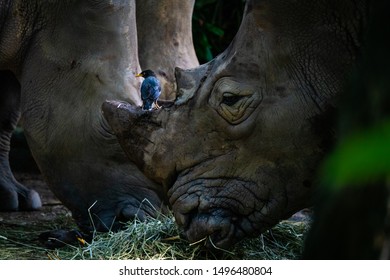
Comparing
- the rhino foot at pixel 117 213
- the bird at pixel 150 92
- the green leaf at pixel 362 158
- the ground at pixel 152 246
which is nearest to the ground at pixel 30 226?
the ground at pixel 152 246

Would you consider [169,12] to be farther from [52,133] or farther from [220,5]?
[220,5]

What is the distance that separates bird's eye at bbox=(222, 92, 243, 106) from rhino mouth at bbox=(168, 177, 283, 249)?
0.85ft

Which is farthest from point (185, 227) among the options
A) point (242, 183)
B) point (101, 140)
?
point (101, 140)

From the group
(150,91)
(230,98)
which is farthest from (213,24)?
(230,98)

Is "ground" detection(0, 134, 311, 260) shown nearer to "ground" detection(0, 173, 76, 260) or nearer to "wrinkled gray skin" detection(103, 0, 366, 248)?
"ground" detection(0, 173, 76, 260)

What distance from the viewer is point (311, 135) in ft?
9.69

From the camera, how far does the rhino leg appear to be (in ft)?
16.9

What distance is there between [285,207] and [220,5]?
5.09 metres

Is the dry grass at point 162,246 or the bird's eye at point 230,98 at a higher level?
the bird's eye at point 230,98

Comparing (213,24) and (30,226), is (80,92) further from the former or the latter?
(213,24)

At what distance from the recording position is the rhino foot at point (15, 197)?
5152 millimetres

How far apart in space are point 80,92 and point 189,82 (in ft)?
3.27

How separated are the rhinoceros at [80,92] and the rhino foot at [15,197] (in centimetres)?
96

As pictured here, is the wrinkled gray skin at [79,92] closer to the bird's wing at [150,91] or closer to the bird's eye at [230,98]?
the bird's wing at [150,91]
